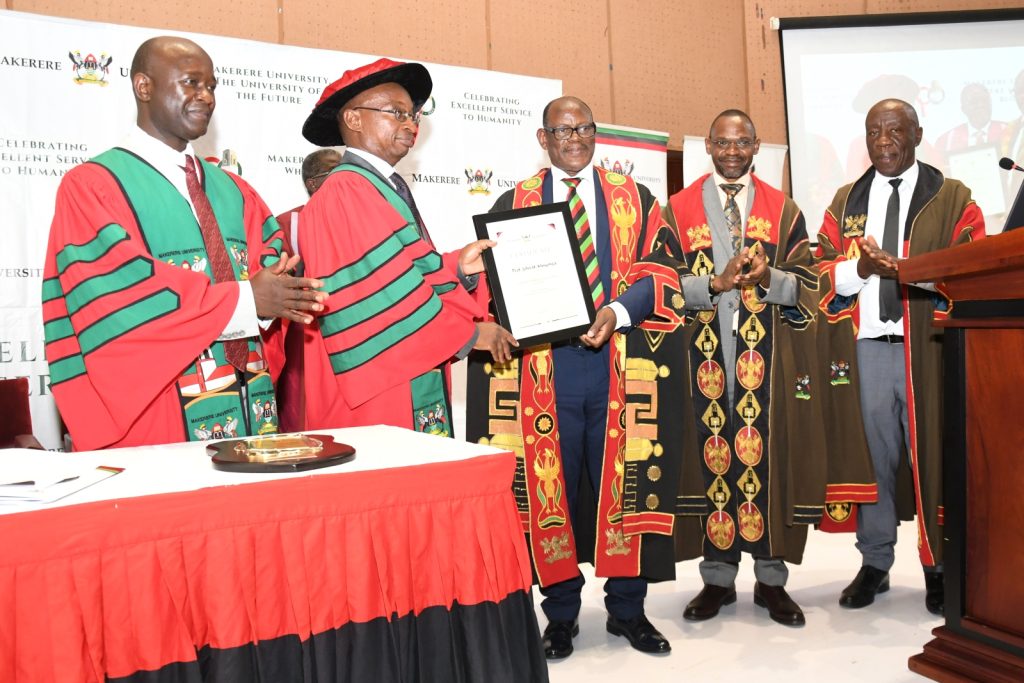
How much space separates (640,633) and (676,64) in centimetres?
486

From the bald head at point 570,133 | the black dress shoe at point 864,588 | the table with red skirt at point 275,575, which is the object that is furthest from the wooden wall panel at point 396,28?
the table with red skirt at point 275,575

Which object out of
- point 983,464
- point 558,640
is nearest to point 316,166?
point 558,640

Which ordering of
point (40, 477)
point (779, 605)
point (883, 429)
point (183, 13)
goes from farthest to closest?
point (183, 13) < point (883, 429) < point (779, 605) < point (40, 477)

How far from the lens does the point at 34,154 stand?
4023 millimetres

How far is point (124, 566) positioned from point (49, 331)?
4.00 feet

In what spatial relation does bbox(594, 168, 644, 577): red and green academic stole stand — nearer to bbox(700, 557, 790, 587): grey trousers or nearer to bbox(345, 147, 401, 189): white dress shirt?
bbox(700, 557, 790, 587): grey trousers

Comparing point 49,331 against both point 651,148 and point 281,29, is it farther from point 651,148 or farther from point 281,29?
point 651,148

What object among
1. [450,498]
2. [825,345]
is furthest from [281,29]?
[450,498]

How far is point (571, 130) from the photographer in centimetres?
339

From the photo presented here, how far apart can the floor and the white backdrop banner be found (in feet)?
7.99

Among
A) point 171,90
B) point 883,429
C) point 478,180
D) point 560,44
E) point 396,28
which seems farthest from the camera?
point 560,44

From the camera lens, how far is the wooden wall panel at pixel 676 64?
21.8 ft

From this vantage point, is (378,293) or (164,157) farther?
(378,293)

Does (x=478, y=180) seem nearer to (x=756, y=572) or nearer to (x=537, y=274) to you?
(x=537, y=274)
